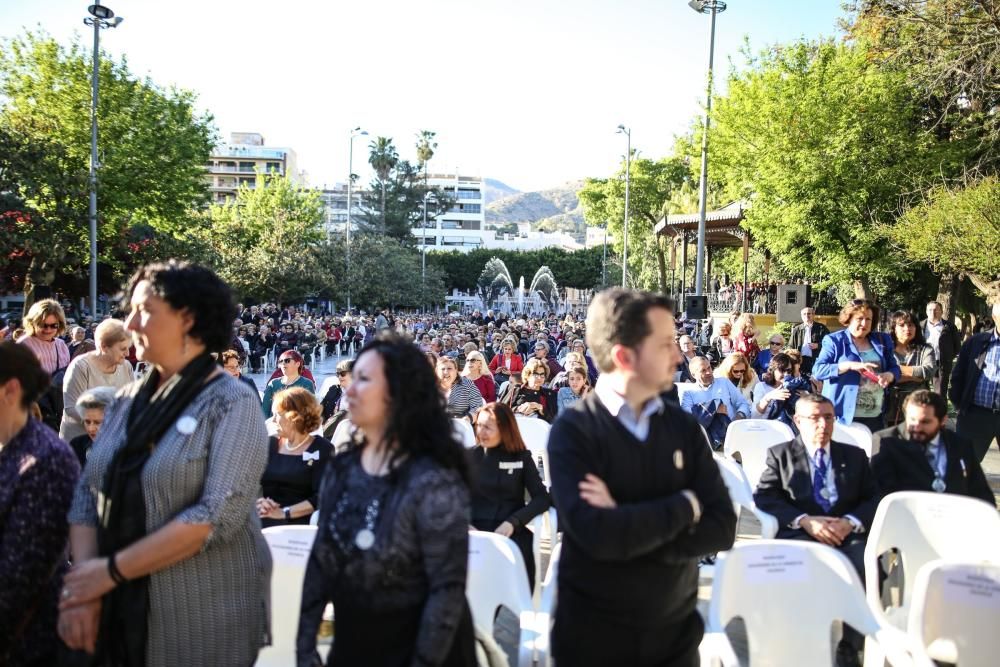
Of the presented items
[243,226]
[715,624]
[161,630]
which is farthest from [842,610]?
[243,226]

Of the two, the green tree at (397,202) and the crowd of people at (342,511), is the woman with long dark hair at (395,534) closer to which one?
the crowd of people at (342,511)

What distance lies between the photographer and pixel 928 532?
3.97 m

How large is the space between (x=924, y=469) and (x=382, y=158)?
76.2 meters

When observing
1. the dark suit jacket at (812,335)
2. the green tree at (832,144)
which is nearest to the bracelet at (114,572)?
the dark suit jacket at (812,335)

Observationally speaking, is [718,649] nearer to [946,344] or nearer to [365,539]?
[365,539]

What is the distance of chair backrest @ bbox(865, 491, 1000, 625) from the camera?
3.86m

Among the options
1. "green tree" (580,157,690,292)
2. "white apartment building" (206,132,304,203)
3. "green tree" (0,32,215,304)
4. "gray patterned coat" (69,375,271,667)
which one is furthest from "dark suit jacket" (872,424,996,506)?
"white apartment building" (206,132,304,203)

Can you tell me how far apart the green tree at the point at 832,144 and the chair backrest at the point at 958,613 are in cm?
1374

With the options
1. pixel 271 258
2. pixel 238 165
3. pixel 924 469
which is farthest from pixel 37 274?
pixel 238 165

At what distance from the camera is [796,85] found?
15984mm

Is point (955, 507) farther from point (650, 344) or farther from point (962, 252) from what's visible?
point (962, 252)

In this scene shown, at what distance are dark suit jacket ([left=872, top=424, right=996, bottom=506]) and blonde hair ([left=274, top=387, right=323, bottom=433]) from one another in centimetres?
340

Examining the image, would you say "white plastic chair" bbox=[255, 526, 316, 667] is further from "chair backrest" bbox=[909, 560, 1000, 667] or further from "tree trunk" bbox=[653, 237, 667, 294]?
"tree trunk" bbox=[653, 237, 667, 294]

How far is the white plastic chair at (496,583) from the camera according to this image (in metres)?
3.40
